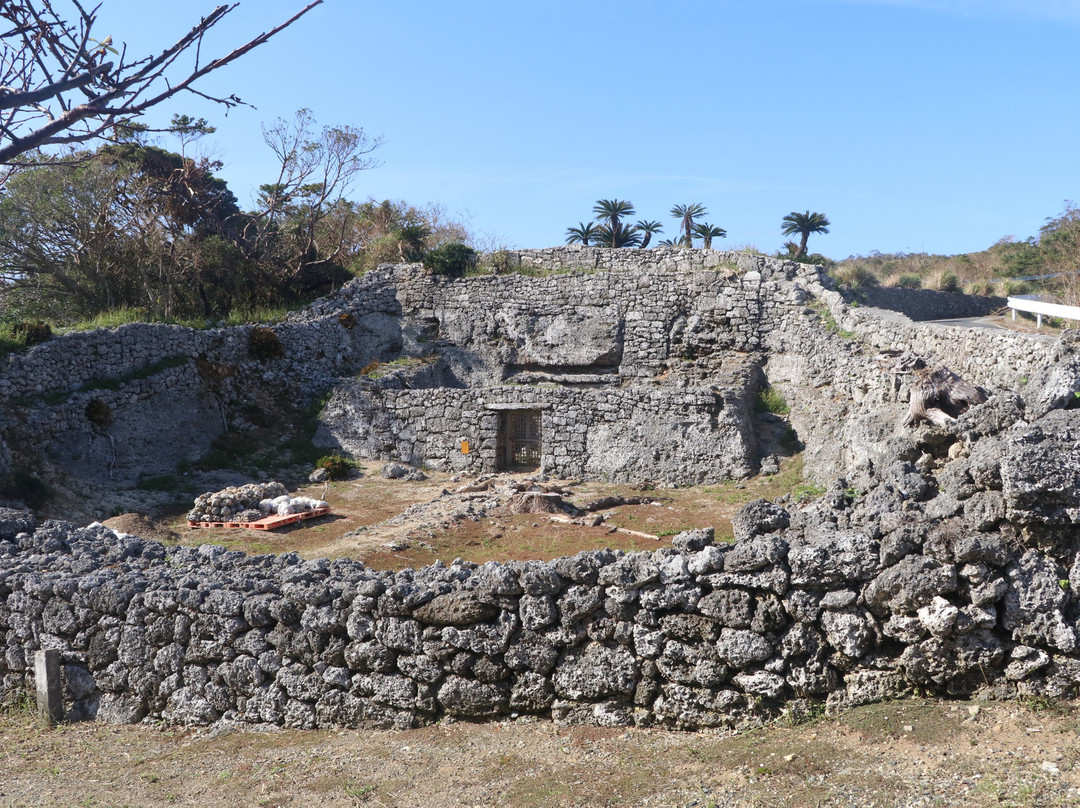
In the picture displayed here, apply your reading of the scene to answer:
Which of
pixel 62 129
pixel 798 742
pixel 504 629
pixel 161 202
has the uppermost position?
pixel 161 202

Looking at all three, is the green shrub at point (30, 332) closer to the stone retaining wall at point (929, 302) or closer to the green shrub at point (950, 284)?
the stone retaining wall at point (929, 302)

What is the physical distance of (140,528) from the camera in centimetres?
1420

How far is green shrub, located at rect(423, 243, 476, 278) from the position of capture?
92.3 ft

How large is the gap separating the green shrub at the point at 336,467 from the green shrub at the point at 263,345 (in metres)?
4.98

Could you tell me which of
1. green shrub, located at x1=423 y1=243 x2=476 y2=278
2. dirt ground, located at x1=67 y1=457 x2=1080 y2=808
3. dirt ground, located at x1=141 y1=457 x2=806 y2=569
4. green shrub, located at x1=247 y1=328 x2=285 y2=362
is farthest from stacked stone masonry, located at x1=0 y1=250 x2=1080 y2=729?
→ green shrub, located at x1=423 y1=243 x2=476 y2=278

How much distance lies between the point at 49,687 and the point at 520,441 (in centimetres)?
1462

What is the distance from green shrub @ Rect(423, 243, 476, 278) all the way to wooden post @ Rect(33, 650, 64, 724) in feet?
71.4

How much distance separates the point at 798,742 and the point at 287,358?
21054mm

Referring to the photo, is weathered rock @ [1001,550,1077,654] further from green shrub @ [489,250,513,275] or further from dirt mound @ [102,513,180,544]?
green shrub @ [489,250,513,275]

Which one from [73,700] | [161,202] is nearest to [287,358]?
[161,202]

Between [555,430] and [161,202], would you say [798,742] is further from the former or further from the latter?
[161,202]

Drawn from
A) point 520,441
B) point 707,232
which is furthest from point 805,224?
point 520,441

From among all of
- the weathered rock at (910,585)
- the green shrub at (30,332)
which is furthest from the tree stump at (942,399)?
the green shrub at (30,332)

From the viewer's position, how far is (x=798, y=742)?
512cm
